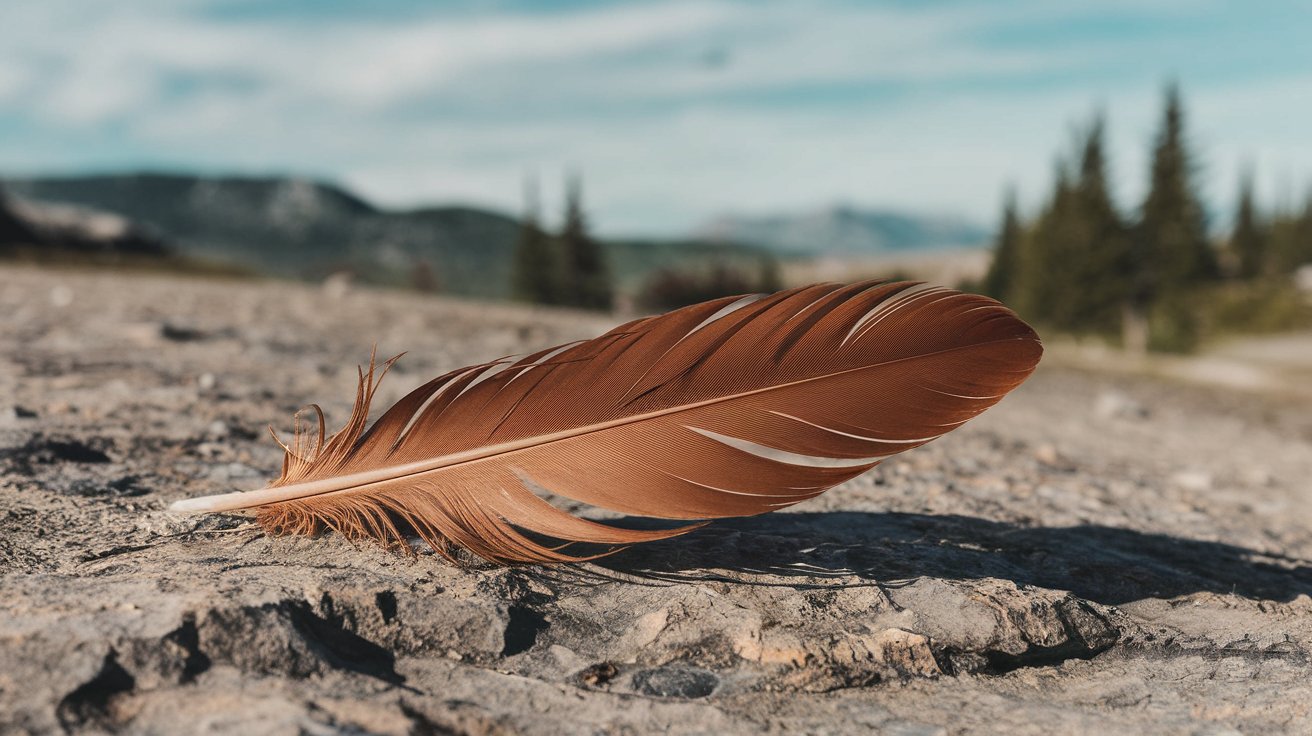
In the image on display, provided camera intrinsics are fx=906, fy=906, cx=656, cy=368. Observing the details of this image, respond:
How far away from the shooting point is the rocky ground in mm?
1712

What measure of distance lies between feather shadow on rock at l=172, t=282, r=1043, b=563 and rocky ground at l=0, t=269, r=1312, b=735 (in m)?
0.16

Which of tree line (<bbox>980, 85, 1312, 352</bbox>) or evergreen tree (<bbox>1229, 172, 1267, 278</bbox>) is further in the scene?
evergreen tree (<bbox>1229, 172, 1267, 278</bbox>)

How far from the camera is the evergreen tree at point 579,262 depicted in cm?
5041

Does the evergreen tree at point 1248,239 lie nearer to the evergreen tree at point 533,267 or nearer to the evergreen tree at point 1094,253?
the evergreen tree at point 1094,253

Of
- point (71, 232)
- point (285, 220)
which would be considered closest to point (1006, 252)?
point (71, 232)

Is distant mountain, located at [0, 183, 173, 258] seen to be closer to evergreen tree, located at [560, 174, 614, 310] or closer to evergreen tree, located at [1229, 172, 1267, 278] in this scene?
evergreen tree, located at [560, 174, 614, 310]

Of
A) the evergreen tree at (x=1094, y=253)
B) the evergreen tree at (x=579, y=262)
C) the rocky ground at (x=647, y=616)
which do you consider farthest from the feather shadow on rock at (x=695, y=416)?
the evergreen tree at (x=579, y=262)

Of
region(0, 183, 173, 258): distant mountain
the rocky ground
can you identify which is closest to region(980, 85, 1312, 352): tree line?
the rocky ground

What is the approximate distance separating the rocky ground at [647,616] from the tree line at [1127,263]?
96.5 feet

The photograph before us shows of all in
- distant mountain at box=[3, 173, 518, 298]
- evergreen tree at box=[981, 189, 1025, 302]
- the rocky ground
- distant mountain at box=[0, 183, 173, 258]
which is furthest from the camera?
distant mountain at box=[3, 173, 518, 298]

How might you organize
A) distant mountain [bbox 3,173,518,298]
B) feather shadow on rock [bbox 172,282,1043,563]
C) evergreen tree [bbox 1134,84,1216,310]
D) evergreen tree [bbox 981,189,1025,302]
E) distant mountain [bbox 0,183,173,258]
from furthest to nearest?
1. distant mountain [bbox 3,173,518,298]
2. evergreen tree [bbox 981,189,1025,302]
3. evergreen tree [bbox 1134,84,1216,310]
4. distant mountain [bbox 0,183,173,258]
5. feather shadow on rock [bbox 172,282,1043,563]

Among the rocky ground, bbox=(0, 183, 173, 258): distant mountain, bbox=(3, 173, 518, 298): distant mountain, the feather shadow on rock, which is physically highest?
bbox=(3, 173, 518, 298): distant mountain

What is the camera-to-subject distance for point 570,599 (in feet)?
7.27

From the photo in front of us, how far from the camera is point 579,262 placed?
51094 mm
